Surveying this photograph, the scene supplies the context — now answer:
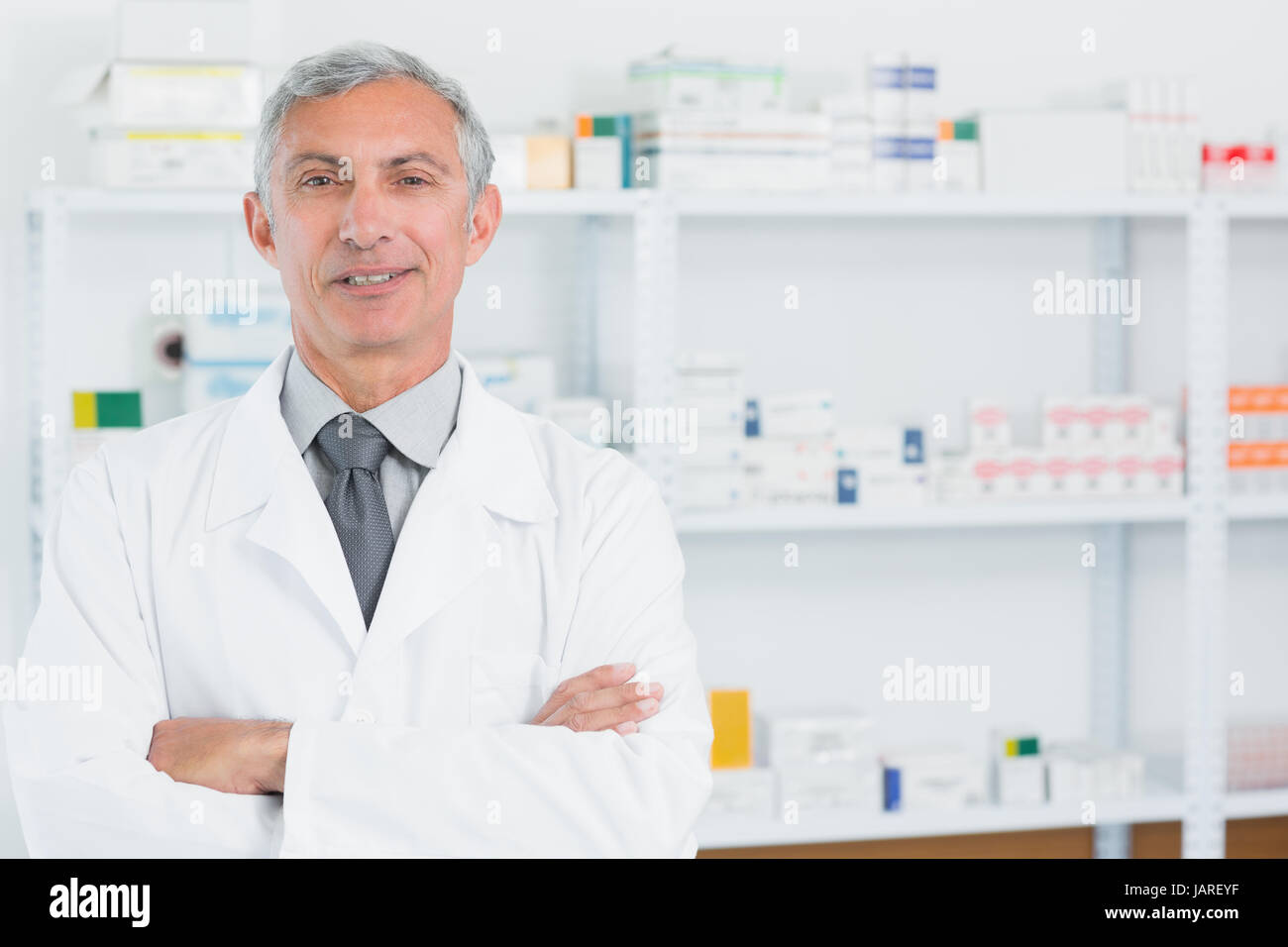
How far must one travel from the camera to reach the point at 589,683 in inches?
57.7

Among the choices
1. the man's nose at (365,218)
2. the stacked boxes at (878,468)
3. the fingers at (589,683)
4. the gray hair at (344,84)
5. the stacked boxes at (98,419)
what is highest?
the gray hair at (344,84)

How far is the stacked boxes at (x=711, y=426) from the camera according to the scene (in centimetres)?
264

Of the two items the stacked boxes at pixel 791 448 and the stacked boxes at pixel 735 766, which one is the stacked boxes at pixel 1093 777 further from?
the stacked boxes at pixel 791 448

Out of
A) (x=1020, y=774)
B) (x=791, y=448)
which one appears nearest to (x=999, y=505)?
(x=791, y=448)

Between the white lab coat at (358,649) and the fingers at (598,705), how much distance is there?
0.02 meters

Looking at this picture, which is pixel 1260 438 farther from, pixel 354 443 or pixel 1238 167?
pixel 354 443

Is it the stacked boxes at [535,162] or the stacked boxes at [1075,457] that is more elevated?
the stacked boxes at [535,162]

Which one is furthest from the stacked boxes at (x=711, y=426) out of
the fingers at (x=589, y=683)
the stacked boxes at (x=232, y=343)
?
the fingers at (x=589, y=683)

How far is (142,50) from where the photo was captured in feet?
8.14

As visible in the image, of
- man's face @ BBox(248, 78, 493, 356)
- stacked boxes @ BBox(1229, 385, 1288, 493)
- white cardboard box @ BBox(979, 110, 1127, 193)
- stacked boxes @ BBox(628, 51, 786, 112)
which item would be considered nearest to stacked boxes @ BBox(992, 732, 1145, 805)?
stacked boxes @ BBox(1229, 385, 1288, 493)

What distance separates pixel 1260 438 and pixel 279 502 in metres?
2.12

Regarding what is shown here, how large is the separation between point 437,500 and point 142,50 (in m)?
1.40
